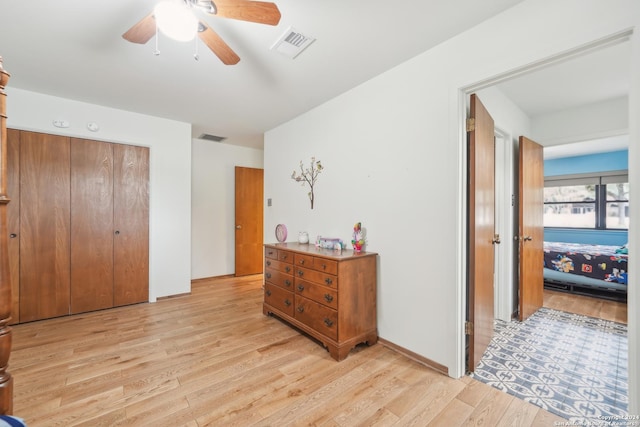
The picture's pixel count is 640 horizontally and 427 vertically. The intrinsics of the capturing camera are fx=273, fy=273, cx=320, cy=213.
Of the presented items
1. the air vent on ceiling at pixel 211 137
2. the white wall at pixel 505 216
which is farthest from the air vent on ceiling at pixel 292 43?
the air vent on ceiling at pixel 211 137

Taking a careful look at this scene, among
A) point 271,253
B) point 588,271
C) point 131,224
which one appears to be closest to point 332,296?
point 271,253

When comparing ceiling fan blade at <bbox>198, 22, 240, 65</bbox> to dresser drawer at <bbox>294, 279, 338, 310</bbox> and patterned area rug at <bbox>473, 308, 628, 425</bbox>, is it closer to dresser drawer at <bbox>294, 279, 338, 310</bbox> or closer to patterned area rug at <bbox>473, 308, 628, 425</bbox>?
dresser drawer at <bbox>294, 279, 338, 310</bbox>

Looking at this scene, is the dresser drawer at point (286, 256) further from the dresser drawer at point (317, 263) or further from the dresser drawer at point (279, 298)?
the dresser drawer at point (279, 298)

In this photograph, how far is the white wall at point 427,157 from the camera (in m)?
1.59

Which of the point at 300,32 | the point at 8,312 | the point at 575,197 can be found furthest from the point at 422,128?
the point at 575,197

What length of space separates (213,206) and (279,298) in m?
2.72

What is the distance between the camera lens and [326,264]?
91.8 inches

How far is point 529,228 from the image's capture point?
3.07 meters

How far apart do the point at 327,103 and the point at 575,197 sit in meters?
5.72

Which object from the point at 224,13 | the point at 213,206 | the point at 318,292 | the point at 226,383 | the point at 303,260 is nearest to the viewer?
the point at 224,13

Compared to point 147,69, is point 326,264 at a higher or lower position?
lower

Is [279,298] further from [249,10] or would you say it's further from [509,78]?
[509,78]

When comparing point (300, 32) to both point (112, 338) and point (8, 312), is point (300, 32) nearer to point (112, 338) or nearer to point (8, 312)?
point (8, 312)

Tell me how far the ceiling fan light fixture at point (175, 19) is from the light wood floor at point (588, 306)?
4610mm
